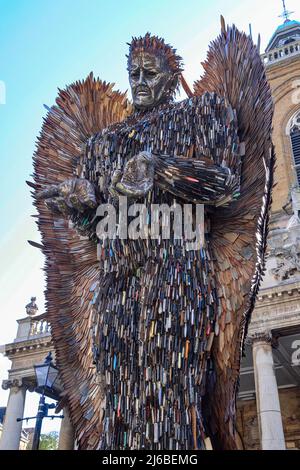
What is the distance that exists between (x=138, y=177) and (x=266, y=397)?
10.1m

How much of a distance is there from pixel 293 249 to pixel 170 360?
11.4 metres

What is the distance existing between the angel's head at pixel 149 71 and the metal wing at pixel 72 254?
244 mm

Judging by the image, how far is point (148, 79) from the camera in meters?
2.94

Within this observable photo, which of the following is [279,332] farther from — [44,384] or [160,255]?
[160,255]

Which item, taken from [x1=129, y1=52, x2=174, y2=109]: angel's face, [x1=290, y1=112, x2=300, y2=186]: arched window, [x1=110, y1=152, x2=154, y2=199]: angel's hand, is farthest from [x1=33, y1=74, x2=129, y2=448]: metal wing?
[x1=290, y1=112, x2=300, y2=186]: arched window

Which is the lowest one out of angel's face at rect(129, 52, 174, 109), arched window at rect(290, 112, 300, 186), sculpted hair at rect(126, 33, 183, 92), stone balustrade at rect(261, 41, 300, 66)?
angel's face at rect(129, 52, 174, 109)

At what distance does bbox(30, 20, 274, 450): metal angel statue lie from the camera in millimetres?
2143

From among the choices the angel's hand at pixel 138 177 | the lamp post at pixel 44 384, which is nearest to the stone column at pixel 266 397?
the lamp post at pixel 44 384

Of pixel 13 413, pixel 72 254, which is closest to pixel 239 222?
pixel 72 254

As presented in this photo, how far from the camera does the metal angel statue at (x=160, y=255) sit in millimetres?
2143

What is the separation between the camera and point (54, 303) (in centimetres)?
271

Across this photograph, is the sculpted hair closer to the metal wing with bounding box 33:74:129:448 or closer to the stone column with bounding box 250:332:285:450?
the metal wing with bounding box 33:74:129:448

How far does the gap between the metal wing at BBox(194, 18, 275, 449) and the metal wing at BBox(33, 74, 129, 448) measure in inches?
24.0
